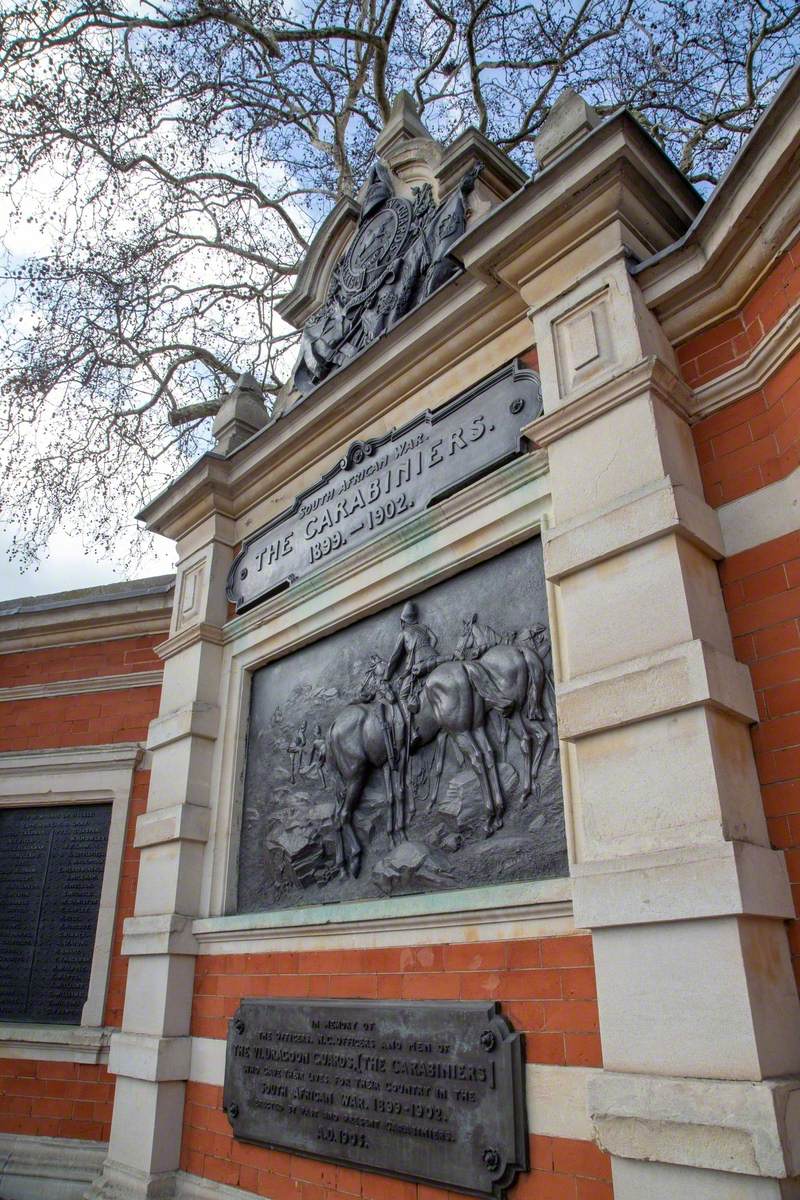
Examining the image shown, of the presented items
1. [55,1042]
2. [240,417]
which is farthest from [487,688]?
[55,1042]

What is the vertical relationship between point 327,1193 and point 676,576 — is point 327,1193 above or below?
below

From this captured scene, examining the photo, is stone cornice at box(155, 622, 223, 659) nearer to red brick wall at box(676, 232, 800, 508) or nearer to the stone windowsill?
the stone windowsill

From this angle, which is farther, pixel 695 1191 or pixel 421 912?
pixel 421 912

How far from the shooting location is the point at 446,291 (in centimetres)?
486

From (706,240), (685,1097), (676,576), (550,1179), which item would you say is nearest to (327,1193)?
(550,1179)

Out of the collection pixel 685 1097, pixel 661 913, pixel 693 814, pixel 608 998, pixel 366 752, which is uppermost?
pixel 366 752

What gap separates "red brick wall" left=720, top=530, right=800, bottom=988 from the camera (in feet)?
9.66

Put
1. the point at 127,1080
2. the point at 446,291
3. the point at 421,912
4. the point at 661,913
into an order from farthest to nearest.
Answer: the point at 127,1080 → the point at 446,291 → the point at 421,912 → the point at 661,913

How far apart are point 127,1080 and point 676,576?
4.76 metres

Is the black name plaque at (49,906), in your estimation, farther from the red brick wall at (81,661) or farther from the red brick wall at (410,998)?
the red brick wall at (410,998)

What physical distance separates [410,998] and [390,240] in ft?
16.5

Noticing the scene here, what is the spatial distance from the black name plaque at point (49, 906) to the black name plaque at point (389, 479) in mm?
2719

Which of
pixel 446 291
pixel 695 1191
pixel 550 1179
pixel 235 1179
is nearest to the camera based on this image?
pixel 695 1191

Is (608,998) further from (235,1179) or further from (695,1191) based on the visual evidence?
(235,1179)
